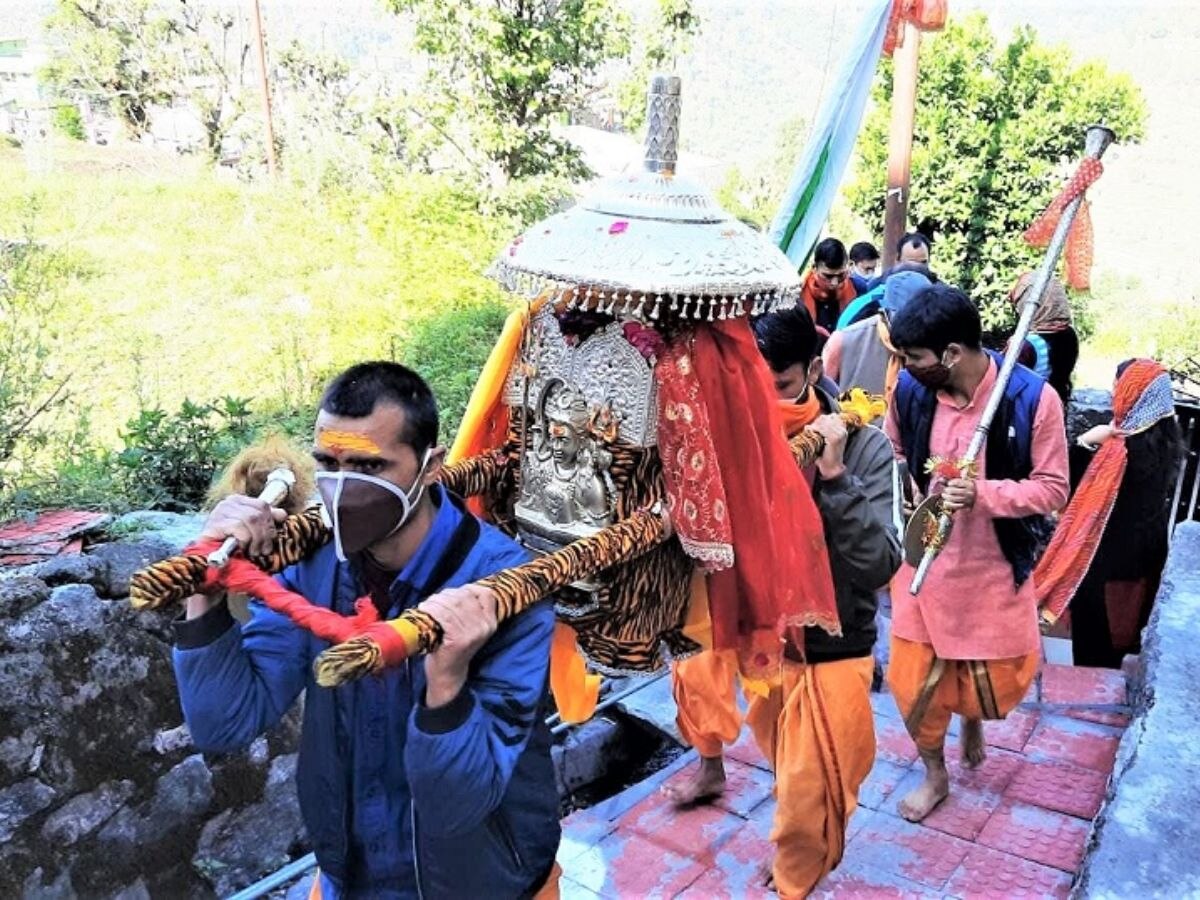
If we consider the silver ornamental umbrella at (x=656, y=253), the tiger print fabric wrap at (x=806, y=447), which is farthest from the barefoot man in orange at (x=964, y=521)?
the silver ornamental umbrella at (x=656, y=253)

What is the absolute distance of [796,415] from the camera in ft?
9.55

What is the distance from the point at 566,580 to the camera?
1.95m

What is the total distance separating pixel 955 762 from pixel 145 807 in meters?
3.10

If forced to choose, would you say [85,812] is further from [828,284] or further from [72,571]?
[828,284]

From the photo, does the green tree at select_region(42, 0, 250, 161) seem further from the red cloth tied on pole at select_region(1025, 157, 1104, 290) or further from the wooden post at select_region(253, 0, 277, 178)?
the red cloth tied on pole at select_region(1025, 157, 1104, 290)

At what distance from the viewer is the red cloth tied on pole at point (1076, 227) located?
3873 millimetres

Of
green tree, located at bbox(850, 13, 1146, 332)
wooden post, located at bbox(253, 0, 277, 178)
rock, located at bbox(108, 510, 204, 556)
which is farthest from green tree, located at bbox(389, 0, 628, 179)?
rock, located at bbox(108, 510, 204, 556)

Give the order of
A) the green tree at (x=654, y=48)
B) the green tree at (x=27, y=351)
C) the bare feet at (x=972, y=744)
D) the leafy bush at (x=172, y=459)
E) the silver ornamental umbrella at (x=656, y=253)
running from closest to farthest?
1. the silver ornamental umbrella at (x=656, y=253)
2. the bare feet at (x=972, y=744)
3. the leafy bush at (x=172, y=459)
4. the green tree at (x=27, y=351)
5. the green tree at (x=654, y=48)

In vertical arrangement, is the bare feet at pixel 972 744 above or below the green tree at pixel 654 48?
below

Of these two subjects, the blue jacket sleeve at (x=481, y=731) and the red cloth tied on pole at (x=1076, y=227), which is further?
the red cloth tied on pole at (x=1076, y=227)

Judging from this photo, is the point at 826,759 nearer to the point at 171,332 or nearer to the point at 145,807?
the point at 145,807

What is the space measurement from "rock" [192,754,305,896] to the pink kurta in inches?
96.4

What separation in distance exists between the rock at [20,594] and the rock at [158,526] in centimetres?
55

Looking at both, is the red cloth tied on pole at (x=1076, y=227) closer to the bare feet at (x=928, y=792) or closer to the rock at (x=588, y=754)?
the bare feet at (x=928, y=792)
